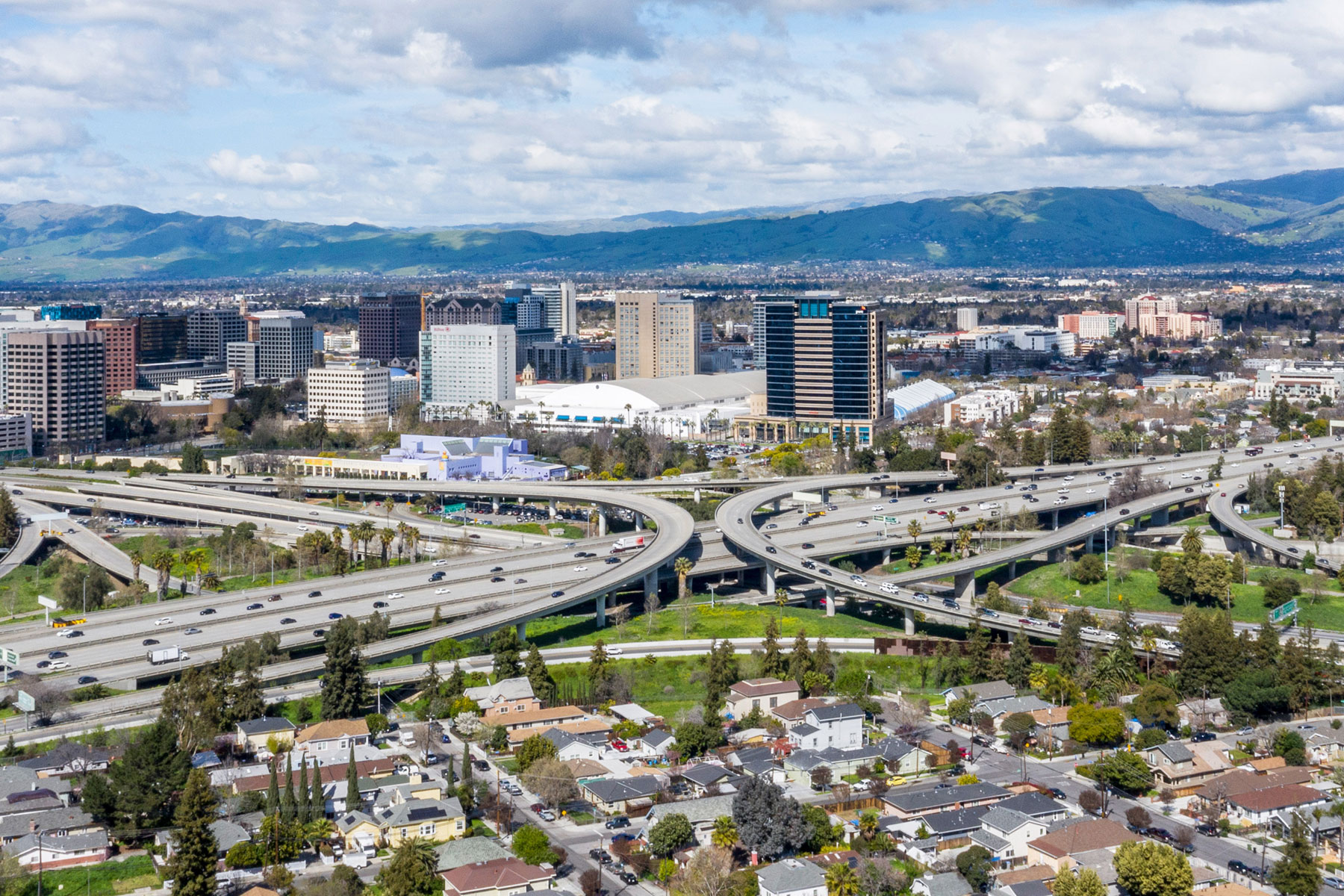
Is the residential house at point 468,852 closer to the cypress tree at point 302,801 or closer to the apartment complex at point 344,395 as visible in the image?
the cypress tree at point 302,801

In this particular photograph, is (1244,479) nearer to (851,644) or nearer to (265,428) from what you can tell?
(851,644)

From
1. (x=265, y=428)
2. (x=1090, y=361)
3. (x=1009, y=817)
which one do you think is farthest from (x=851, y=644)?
(x=1090, y=361)

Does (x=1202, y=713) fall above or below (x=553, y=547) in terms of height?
below

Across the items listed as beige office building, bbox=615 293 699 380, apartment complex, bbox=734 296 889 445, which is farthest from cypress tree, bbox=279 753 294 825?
beige office building, bbox=615 293 699 380

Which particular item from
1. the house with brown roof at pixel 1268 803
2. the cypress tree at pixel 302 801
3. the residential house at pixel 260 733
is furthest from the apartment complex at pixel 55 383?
the house with brown roof at pixel 1268 803

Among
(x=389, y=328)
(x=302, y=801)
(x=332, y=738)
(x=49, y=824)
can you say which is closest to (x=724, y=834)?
(x=302, y=801)

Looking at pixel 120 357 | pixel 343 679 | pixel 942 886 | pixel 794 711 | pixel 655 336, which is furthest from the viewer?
pixel 120 357

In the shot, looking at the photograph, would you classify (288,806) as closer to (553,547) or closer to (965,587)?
(553,547)

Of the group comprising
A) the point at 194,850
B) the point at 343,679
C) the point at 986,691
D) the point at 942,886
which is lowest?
the point at 942,886
